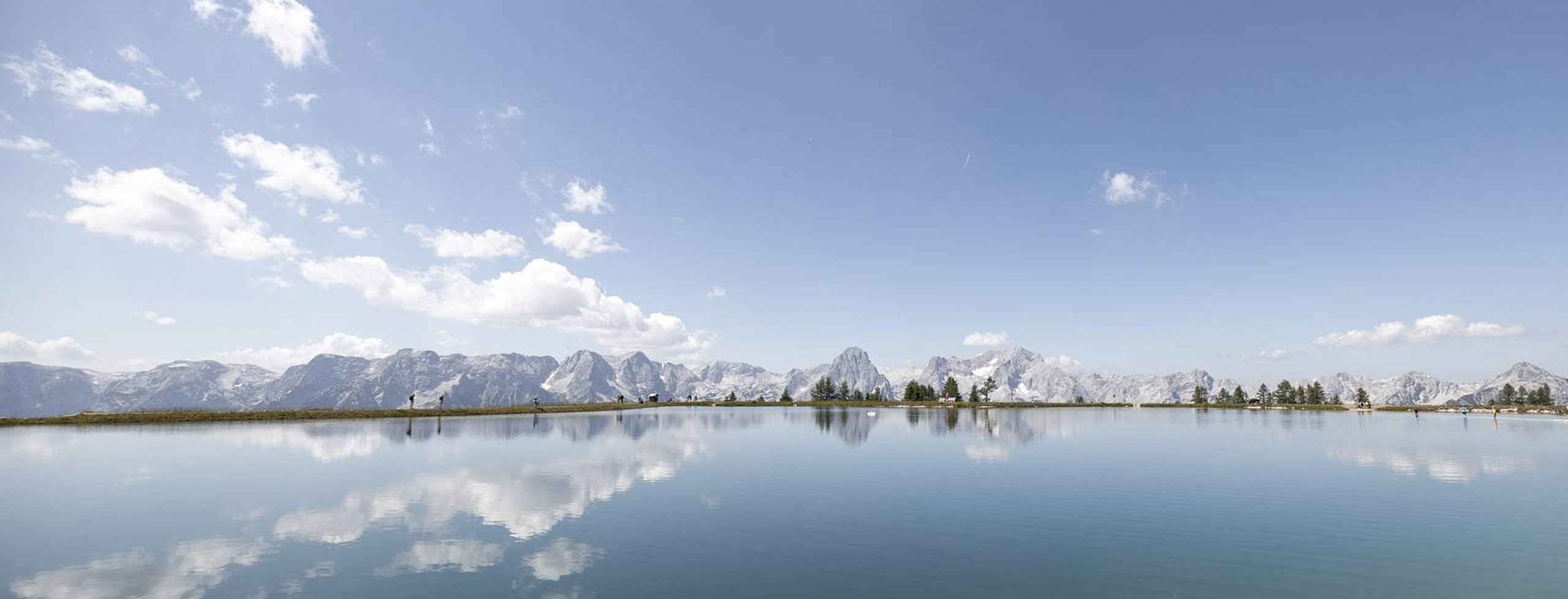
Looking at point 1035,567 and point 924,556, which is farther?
point 924,556

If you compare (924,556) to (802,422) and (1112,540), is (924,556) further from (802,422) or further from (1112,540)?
(802,422)

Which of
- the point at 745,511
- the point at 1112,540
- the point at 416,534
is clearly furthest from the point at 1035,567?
the point at 416,534

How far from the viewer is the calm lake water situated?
81.7 feet

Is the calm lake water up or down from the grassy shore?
up

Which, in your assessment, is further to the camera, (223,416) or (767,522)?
(223,416)

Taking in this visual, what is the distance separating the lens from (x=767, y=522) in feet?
118

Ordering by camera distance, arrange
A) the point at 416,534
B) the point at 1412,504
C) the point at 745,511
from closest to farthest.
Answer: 1. the point at 416,534
2. the point at 745,511
3. the point at 1412,504

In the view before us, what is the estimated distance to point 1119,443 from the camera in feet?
295

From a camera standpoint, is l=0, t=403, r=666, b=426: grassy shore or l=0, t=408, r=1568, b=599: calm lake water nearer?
l=0, t=408, r=1568, b=599: calm lake water

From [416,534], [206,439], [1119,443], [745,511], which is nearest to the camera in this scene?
[416,534]

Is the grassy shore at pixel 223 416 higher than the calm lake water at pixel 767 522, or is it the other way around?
the calm lake water at pixel 767 522

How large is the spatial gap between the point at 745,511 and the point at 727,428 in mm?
83439

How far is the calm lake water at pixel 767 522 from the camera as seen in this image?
81.7ft

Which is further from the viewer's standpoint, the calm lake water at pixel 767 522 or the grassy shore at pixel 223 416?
the grassy shore at pixel 223 416
